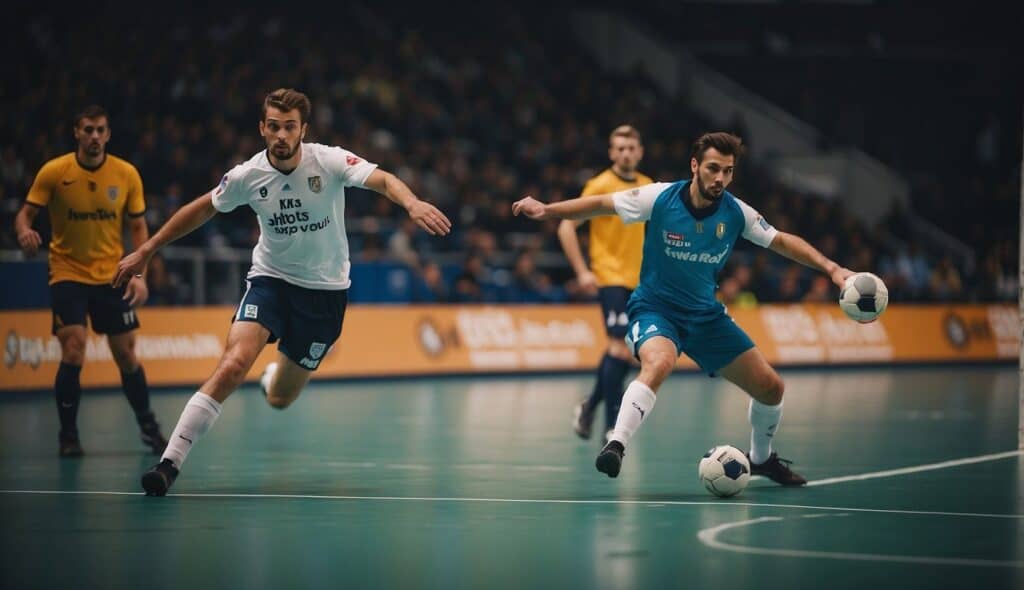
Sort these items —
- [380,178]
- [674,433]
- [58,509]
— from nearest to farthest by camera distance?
[58,509], [380,178], [674,433]

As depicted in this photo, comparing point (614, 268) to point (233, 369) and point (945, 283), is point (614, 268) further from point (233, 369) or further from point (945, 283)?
point (945, 283)

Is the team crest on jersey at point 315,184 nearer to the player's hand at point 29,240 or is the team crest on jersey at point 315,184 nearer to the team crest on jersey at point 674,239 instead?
the team crest on jersey at point 674,239

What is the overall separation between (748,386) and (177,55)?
1930 cm

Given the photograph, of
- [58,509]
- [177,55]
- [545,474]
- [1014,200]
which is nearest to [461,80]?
[177,55]

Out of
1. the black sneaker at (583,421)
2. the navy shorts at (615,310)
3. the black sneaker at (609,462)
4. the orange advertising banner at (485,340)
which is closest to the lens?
the black sneaker at (609,462)

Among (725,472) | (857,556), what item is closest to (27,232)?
(725,472)

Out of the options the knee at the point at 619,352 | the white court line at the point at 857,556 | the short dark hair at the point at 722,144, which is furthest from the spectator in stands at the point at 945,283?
the white court line at the point at 857,556

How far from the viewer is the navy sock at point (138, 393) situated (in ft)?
41.9

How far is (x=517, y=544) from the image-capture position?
25.7 feet

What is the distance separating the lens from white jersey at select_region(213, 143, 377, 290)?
32.8 ft

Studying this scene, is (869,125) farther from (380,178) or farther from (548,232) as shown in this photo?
(380,178)

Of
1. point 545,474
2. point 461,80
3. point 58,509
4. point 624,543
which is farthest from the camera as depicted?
point 461,80

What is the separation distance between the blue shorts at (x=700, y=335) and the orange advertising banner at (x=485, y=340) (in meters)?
7.13

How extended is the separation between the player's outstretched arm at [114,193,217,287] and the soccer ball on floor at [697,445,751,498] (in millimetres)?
3539
